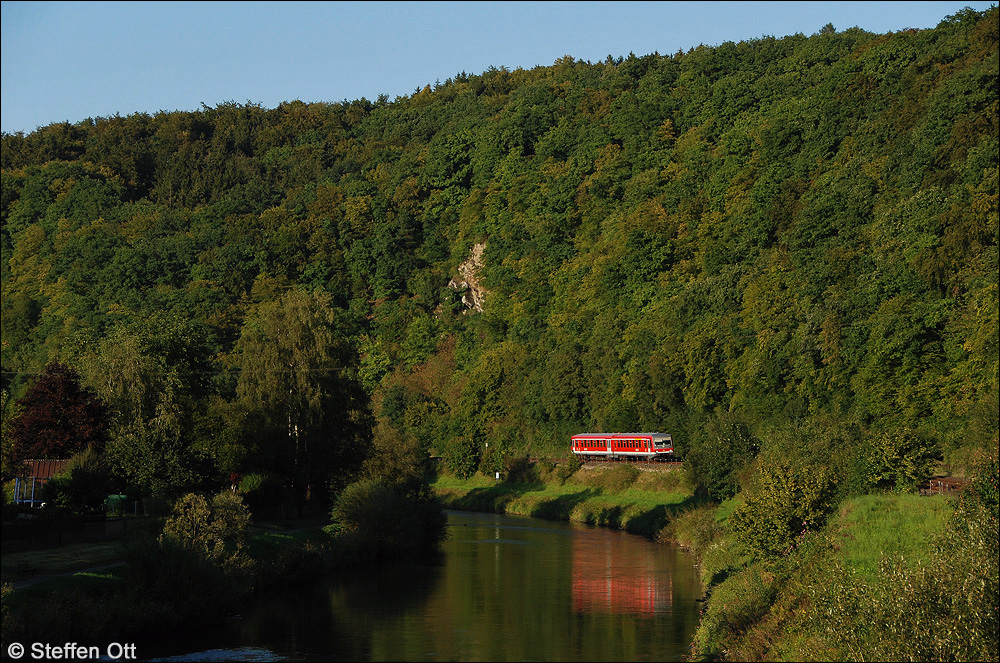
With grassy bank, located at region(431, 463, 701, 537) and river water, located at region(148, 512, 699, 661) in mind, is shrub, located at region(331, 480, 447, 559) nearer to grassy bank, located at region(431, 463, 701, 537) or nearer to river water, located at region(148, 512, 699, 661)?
river water, located at region(148, 512, 699, 661)

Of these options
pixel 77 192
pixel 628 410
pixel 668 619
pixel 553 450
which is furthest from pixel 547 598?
pixel 77 192

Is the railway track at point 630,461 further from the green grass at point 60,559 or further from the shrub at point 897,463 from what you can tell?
the green grass at point 60,559

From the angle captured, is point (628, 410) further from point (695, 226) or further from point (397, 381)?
point (397, 381)

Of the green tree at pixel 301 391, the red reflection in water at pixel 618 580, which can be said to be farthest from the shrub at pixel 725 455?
the green tree at pixel 301 391

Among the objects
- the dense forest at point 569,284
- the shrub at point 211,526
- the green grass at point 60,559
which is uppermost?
the dense forest at point 569,284

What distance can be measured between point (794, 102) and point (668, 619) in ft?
291

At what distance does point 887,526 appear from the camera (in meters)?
38.7

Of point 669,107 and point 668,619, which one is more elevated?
point 669,107

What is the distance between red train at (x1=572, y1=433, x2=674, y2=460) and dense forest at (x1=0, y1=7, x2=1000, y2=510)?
6.96 ft

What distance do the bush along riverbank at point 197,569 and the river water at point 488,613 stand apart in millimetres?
1221

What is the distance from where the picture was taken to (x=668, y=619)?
41250mm

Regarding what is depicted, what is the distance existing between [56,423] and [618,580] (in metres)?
26.2

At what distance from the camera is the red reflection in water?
145 ft

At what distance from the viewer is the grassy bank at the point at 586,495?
7344 cm
